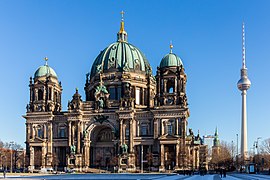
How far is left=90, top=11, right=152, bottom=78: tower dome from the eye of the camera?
122 meters

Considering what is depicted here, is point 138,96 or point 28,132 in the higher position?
→ point 138,96

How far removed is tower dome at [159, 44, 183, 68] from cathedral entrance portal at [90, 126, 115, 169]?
71.3 ft

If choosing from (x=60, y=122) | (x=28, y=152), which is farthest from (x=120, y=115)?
(x=28, y=152)

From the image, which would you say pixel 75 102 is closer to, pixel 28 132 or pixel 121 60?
pixel 28 132

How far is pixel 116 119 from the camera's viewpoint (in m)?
111

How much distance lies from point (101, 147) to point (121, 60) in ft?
79.1

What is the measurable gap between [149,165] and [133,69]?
94.3 ft

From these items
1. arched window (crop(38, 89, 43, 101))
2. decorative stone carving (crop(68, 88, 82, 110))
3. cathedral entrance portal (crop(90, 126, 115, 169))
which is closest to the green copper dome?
decorative stone carving (crop(68, 88, 82, 110))

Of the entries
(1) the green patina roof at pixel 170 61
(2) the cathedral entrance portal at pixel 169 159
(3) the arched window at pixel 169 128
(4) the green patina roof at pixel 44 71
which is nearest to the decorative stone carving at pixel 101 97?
(4) the green patina roof at pixel 44 71

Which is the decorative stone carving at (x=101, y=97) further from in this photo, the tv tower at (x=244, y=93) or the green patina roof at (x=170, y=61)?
the tv tower at (x=244, y=93)

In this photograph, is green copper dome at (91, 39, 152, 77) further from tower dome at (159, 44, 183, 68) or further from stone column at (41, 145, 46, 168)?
stone column at (41, 145, 46, 168)

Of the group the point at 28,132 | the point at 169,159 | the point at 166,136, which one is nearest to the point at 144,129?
the point at 166,136

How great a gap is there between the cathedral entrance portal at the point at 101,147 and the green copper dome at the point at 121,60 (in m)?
16.9

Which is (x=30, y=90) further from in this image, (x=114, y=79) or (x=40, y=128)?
(x=114, y=79)
